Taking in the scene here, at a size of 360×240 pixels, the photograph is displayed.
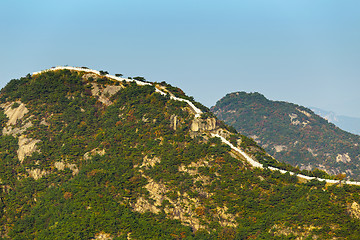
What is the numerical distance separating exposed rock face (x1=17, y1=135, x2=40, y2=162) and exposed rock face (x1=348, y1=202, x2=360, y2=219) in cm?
7597

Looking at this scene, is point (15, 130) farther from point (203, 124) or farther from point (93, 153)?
point (203, 124)

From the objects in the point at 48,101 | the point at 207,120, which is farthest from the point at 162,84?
the point at 48,101

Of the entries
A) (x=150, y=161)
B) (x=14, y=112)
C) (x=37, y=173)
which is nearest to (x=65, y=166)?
(x=37, y=173)

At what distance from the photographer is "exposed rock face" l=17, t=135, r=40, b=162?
110769 millimetres

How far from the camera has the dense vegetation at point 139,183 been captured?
8794 centimetres

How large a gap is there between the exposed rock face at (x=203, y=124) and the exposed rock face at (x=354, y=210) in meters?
39.1

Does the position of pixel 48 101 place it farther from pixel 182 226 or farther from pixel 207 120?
pixel 182 226

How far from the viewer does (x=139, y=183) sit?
3915 inches

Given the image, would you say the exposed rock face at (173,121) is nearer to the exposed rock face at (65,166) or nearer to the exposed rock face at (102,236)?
the exposed rock face at (65,166)

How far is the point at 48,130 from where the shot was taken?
11662 cm

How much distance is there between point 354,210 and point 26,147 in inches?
3113

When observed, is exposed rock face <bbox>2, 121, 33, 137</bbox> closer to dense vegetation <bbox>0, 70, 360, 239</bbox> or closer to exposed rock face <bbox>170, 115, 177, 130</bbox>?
dense vegetation <bbox>0, 70, 360, 239</bbox>

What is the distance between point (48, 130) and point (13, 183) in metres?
17.3

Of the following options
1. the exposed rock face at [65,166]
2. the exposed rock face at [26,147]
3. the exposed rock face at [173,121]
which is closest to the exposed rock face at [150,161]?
the exposed rock face at [173,121]
